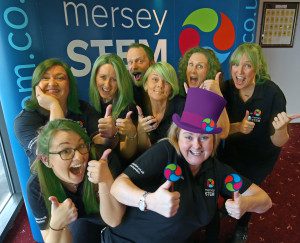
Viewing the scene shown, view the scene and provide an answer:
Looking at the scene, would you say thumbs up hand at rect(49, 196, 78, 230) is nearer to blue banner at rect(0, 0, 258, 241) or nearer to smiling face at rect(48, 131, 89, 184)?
smiling face at rect(48, 131, 89, 184)

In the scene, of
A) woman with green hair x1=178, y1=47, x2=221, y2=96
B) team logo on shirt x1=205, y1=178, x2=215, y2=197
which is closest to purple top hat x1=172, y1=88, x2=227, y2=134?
team logo on shirt x1=205, y1=178, x2=215, y2=197

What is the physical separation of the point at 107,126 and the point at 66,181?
415 millimetres

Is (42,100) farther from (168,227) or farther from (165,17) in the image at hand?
(165,17)

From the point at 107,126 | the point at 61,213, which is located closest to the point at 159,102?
the point at 107,126

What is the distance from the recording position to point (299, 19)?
4.62m

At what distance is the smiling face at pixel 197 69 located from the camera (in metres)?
2.15

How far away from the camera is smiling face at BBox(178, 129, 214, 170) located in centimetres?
137

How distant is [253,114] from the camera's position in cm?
211

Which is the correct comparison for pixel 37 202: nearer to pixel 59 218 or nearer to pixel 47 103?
pixel 59 218

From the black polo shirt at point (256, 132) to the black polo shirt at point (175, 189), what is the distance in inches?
30.6

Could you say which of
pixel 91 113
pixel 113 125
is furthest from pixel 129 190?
pixel 91 113

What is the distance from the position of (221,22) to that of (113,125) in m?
1.72

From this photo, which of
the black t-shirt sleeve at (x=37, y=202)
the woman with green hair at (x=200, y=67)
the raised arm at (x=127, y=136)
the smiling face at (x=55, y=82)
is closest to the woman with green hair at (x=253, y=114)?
the woman with green hair at (x=200, y=67)

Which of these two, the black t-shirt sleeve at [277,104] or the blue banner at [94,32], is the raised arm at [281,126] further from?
the blue banner at [94,32]
